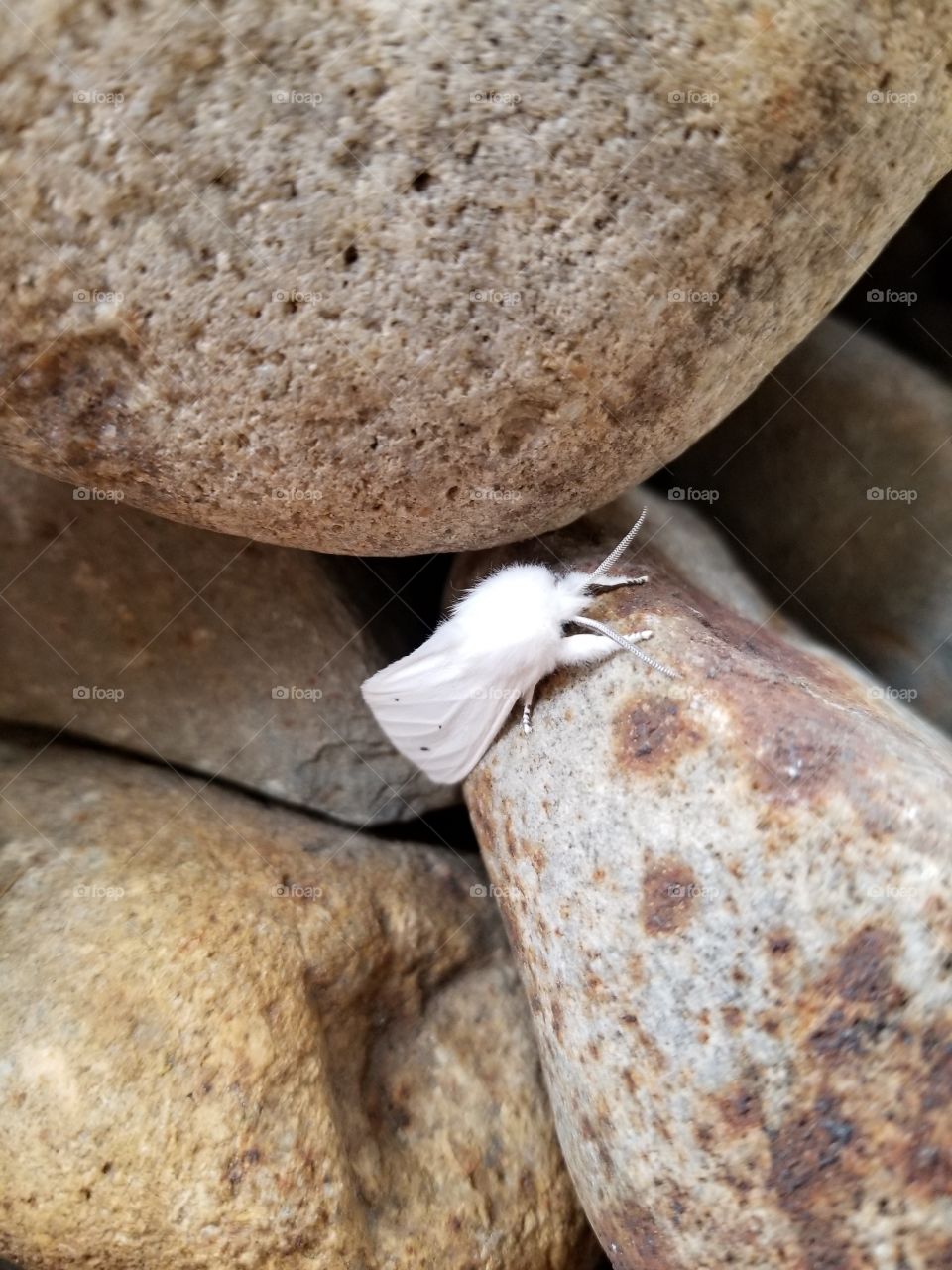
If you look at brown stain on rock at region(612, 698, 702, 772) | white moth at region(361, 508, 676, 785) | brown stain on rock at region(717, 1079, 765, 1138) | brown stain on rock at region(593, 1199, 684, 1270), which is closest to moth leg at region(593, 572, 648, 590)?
white moth at region(361, 508, 676, 785)

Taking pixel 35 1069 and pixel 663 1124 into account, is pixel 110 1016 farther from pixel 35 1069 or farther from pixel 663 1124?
pixel 663 1124

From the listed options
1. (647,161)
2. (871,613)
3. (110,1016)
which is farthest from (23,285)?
(871,613)

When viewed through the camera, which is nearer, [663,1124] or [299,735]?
[663,1124]

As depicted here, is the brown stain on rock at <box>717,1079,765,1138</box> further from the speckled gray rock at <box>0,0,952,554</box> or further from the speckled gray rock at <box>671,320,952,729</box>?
the speckled gray rock at <box>671,320,952,729</box>

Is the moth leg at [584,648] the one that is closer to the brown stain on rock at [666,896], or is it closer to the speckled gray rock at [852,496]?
the brown stain on rock at [666,896]

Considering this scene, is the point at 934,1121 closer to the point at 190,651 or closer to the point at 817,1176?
the point at 817,1176

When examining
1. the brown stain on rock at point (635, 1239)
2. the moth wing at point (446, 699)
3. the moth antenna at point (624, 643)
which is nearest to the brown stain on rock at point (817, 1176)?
the brown stain on rock at point (635, 1239)

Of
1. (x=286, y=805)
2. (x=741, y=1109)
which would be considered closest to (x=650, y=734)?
(x=741, y=1109)
